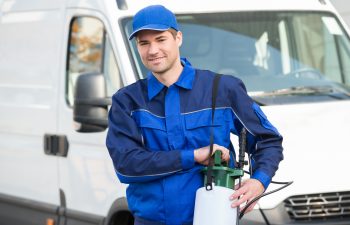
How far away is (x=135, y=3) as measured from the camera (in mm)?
6871

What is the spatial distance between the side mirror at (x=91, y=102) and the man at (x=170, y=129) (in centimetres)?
180

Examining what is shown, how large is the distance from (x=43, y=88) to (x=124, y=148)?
3249 millimetres

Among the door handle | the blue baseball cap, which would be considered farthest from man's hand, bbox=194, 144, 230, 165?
the door handle

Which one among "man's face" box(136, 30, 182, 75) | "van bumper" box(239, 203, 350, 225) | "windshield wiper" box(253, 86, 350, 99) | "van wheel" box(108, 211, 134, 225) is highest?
"man's face" box(136, 30, 182, 75)

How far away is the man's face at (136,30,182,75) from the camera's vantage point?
170 inches

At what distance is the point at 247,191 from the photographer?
13.8ft

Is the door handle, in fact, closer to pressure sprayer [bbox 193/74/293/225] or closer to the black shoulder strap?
the black shoulder strap

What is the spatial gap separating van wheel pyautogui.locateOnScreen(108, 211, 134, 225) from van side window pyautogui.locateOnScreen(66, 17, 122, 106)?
0.74 meters

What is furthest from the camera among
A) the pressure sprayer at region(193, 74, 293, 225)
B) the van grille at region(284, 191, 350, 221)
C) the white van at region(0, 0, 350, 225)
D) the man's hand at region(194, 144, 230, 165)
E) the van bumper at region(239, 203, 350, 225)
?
the white van at region(0, 0, 350, 225)

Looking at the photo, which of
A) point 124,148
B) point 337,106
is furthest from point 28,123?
point 124,148

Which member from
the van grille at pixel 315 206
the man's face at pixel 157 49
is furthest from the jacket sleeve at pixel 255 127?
the van grille at pixel 315 206

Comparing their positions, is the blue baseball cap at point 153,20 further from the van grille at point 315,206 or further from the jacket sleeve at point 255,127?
the van grille at point 315,206

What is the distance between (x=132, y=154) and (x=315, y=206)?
1.48m

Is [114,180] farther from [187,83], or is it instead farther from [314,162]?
[187,83]
